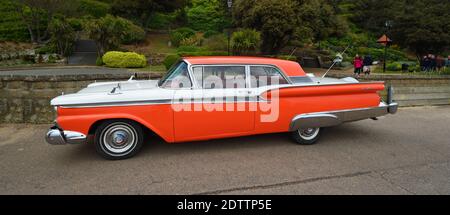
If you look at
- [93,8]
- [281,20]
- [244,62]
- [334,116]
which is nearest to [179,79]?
[244,62]

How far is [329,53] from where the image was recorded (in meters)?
29.7

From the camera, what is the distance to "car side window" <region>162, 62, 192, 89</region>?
454 centimetres

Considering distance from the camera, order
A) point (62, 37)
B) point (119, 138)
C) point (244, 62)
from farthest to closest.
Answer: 1. point (62, 37)
2. point (244, 62)
3. point (119, 138)

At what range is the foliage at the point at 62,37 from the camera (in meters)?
23.2

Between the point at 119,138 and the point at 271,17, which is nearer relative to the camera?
the point at 119,138

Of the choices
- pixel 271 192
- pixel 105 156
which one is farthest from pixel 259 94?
pixel 105 156

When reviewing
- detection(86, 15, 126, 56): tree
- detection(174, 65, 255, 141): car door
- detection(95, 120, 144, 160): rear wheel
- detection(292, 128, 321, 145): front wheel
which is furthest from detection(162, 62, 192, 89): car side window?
detection(86, 15, 126, 56): tree

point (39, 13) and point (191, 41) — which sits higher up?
point (39, 13)

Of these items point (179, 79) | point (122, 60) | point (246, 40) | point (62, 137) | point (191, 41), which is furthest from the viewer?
point (191, 41)

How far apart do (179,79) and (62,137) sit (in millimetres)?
1757

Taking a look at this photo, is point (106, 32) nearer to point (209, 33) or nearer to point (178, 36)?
point (178, 36)

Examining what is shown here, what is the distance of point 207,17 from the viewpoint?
35.7 m

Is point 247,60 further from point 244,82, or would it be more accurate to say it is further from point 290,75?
point 290,75

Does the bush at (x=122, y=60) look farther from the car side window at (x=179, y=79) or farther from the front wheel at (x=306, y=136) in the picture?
the front wheel at (x=306, y=136)
